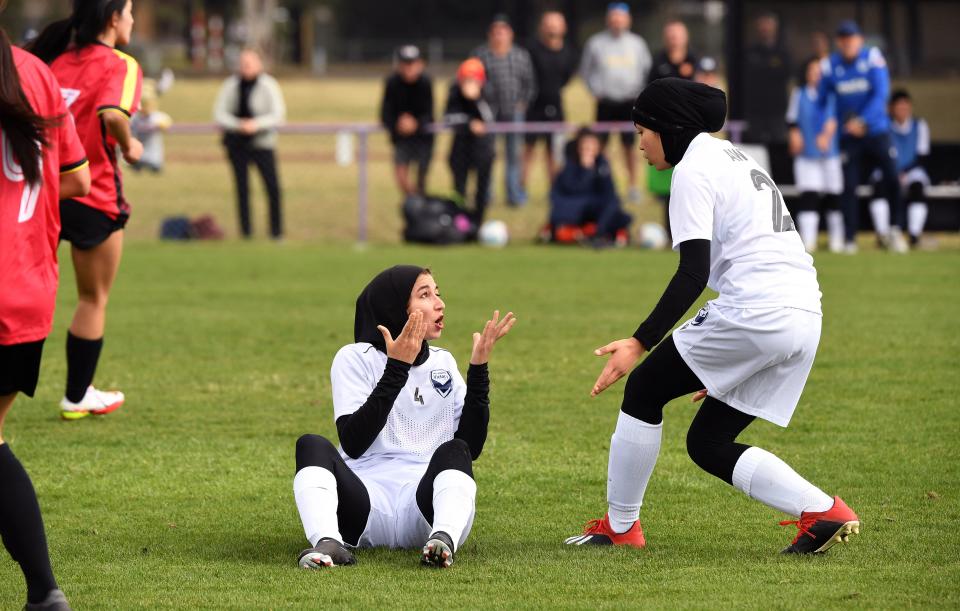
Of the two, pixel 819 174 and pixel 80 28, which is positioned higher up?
pixel 80 28

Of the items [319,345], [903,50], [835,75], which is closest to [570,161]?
[835,75]

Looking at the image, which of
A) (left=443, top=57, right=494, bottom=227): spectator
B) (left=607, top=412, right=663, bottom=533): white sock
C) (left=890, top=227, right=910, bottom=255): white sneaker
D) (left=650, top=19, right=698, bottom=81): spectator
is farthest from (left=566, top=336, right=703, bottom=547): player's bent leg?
(left=650, top=19, right=698, bottom=81): spectator

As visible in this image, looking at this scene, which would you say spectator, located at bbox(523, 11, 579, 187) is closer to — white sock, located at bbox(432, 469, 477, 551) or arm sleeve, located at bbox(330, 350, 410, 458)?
arm sleeve, located at bbox(330, 350, 410, 458)

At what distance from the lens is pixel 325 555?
15.8ft

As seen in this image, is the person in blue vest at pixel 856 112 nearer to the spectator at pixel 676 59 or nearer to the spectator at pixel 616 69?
the spectator at pixel 676 59

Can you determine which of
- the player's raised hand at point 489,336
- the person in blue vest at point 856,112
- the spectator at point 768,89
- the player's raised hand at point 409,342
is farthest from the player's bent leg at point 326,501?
the spectator at point 768,89

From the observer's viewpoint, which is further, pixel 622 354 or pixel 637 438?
pixel 637 438

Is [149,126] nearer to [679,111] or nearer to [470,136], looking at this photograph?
[470,136]

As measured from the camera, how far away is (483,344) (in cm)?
505

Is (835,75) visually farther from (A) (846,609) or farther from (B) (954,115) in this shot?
(A) (846,609)

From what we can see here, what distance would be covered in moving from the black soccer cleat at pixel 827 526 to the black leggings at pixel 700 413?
11.6 inches

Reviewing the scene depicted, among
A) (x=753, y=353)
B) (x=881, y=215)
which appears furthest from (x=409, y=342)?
(x=881, y=215)

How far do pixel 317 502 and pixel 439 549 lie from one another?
0.43 metres

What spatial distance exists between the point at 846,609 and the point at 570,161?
478 inches
